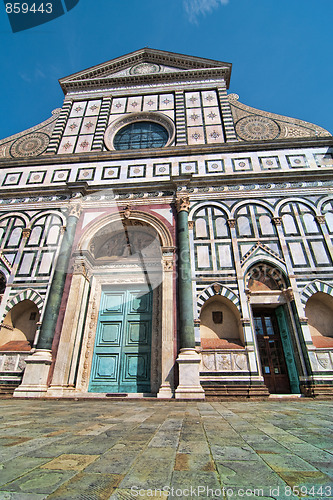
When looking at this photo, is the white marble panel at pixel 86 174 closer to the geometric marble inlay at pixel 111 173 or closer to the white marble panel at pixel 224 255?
the geometric marble inlay at pixel 111 173

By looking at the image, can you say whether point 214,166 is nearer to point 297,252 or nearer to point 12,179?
point 297,252

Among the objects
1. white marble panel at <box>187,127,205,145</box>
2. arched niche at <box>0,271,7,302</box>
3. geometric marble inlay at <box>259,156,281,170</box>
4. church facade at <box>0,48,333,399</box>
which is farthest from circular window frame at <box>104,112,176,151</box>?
arched niche at <box>0,271,7,302</box>

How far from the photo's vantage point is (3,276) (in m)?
8.62

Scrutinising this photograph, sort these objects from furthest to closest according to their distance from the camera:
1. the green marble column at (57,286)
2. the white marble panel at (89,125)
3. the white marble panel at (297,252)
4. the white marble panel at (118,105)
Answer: the white marble panel at (118,105)
the white marble panel at (89,125)
the white marble panel at (297,252)
the green marble column at (57,286)

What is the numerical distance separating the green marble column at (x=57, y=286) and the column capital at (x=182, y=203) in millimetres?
3456

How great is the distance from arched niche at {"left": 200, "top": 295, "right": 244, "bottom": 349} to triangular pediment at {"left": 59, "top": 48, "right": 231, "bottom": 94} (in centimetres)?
1118

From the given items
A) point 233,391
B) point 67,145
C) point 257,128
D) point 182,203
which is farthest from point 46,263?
point 257,128

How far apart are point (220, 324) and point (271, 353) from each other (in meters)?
1.59

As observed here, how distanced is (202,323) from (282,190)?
5262 mm

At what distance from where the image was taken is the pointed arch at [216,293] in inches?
298

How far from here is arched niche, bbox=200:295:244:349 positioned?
7.26m

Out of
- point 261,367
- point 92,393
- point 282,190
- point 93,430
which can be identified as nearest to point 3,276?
point 92,393

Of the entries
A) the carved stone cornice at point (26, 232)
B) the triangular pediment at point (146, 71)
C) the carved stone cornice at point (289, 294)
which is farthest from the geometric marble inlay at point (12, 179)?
the carved stone cornice at point (289, 294)

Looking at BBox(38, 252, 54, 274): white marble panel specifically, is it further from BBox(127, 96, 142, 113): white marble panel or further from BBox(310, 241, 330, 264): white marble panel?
BBox(310, 241, 330, 264): white marble panel
